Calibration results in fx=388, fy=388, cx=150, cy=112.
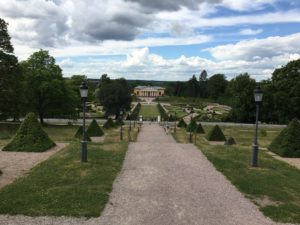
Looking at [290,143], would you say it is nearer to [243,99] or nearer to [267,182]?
[267,182]


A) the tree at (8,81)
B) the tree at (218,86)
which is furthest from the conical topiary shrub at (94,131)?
the tree at (218,86)

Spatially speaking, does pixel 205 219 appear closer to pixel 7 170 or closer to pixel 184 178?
pixel 184 178

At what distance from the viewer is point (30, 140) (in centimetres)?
2045

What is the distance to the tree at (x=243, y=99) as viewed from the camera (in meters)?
64.8

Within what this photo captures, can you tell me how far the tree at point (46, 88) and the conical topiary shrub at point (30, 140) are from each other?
2467cm

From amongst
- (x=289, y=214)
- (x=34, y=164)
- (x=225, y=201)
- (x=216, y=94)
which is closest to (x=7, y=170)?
(x=34, y=164)

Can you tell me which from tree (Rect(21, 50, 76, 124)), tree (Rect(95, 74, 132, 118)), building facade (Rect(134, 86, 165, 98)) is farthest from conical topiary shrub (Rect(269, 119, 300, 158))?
building facade (Rect(134, 86, 165, 98))

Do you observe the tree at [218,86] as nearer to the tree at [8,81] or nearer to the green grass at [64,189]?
the tree at [8,81]

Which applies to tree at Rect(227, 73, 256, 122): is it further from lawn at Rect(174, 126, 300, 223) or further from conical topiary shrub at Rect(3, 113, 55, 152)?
conical topiary shrub at Rect(3, 113, 55, 152)

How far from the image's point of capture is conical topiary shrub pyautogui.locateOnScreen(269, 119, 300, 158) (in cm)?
2042

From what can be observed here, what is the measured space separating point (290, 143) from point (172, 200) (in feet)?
42.8

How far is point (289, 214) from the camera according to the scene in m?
9.16

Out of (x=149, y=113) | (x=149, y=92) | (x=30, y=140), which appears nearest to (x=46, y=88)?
(x=30, y=140)

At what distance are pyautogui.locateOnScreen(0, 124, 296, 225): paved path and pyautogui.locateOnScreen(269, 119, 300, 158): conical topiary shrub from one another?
22.8 ft
